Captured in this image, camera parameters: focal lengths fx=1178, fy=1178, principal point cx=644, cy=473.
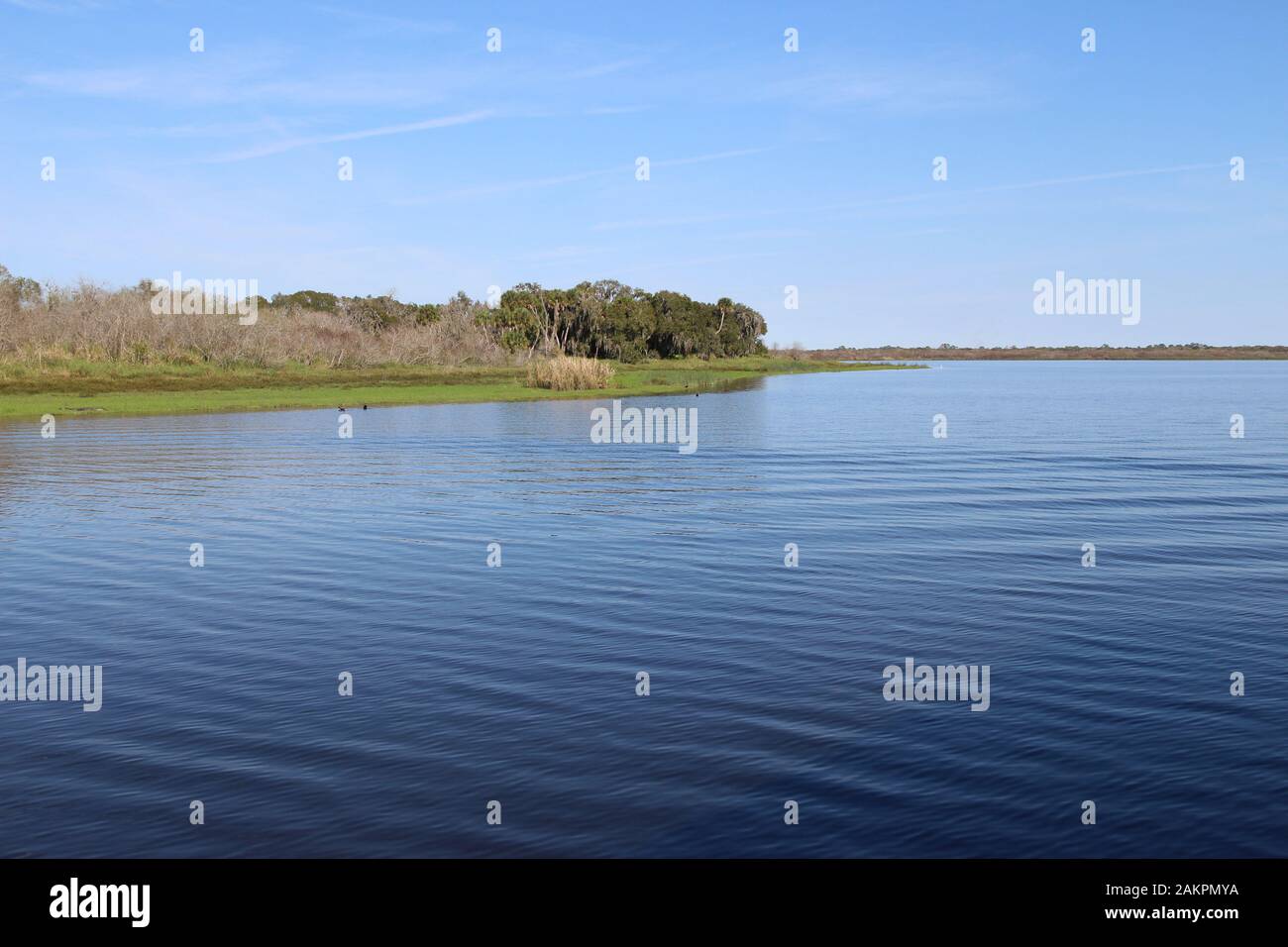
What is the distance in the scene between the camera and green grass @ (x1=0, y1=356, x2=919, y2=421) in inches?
2835

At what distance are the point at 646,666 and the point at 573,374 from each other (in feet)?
251

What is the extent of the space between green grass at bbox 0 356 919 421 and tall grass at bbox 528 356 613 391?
966 mm

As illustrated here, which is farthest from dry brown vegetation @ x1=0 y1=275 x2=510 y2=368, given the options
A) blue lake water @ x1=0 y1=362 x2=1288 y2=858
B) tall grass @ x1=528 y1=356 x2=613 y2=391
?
blue lake water @ x1=0 y1=362 x2=1288 y2=858

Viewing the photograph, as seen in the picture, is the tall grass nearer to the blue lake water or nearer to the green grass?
the green grass

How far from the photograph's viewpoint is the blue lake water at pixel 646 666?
1005cm

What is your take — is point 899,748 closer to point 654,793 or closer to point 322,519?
point 654,793

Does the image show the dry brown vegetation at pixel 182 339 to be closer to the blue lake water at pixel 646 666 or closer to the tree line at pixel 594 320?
the tree line at pixel 594 320

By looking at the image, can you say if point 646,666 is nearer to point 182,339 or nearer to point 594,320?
point 182,339

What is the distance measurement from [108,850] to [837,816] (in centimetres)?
600

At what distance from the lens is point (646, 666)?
15.0 metres

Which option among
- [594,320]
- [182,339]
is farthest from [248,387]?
[594,320]
